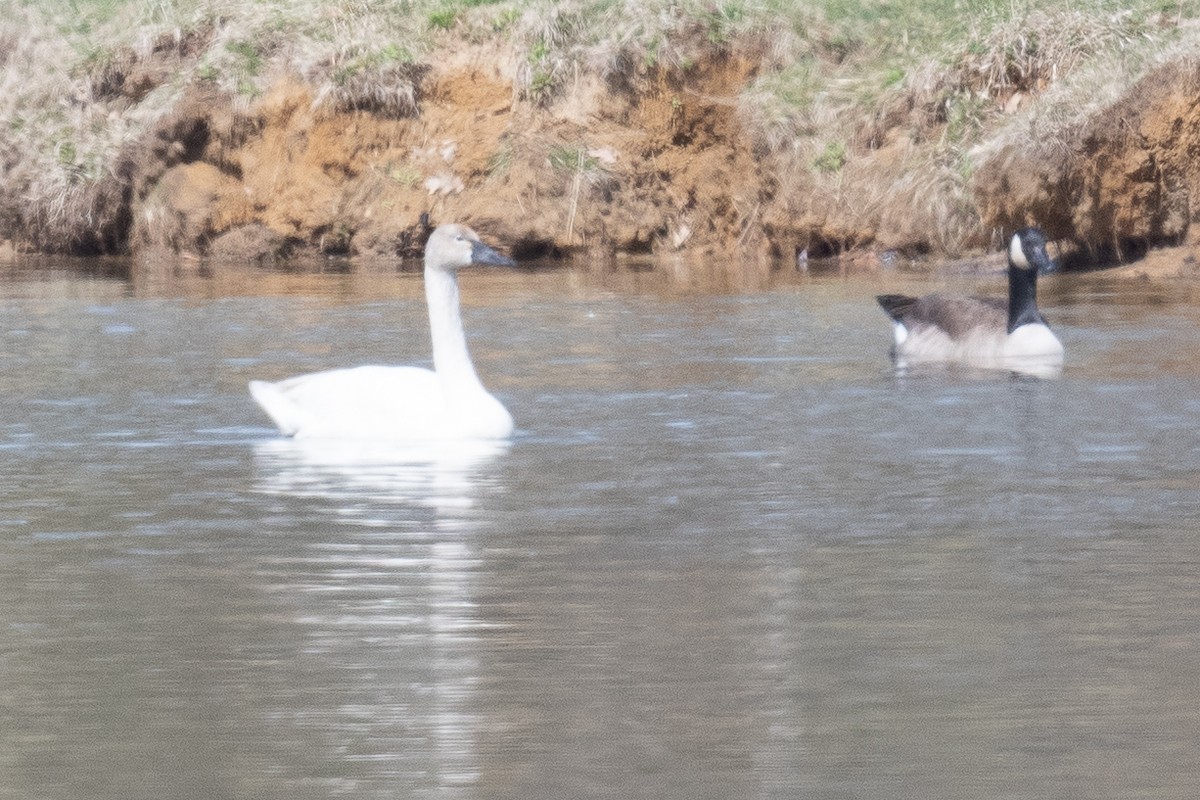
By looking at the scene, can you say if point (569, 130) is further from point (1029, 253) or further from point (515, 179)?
point (1029, 253)

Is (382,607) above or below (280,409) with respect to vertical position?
below

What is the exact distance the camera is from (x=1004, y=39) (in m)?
23.5

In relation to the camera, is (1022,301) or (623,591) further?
(1022,301)

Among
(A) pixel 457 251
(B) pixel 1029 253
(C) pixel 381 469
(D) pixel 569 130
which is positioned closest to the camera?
(C) pixel 381 469

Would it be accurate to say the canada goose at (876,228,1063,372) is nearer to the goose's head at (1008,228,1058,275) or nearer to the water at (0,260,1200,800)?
the goose's head at (1008,228,1058,275)

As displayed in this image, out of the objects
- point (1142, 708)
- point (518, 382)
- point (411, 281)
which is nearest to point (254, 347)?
point (518, 382)

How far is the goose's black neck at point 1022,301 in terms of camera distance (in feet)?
48.2

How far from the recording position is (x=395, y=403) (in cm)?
1052

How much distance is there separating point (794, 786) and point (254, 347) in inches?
417

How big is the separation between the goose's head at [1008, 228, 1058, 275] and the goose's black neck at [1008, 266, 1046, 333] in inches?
7.1

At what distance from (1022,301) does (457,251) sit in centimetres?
489

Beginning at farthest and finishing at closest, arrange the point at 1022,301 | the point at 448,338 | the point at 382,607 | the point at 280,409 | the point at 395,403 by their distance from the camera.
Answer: the point at 1022,301
the point at 448,338
the point at 280,409
the point at 395,403
the point at 382,607

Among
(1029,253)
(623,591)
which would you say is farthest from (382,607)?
(1029,253)

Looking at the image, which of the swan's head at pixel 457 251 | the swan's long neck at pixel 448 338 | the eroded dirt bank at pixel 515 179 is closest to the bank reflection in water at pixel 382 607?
Result: the swan's long neck at pixel 448 338
